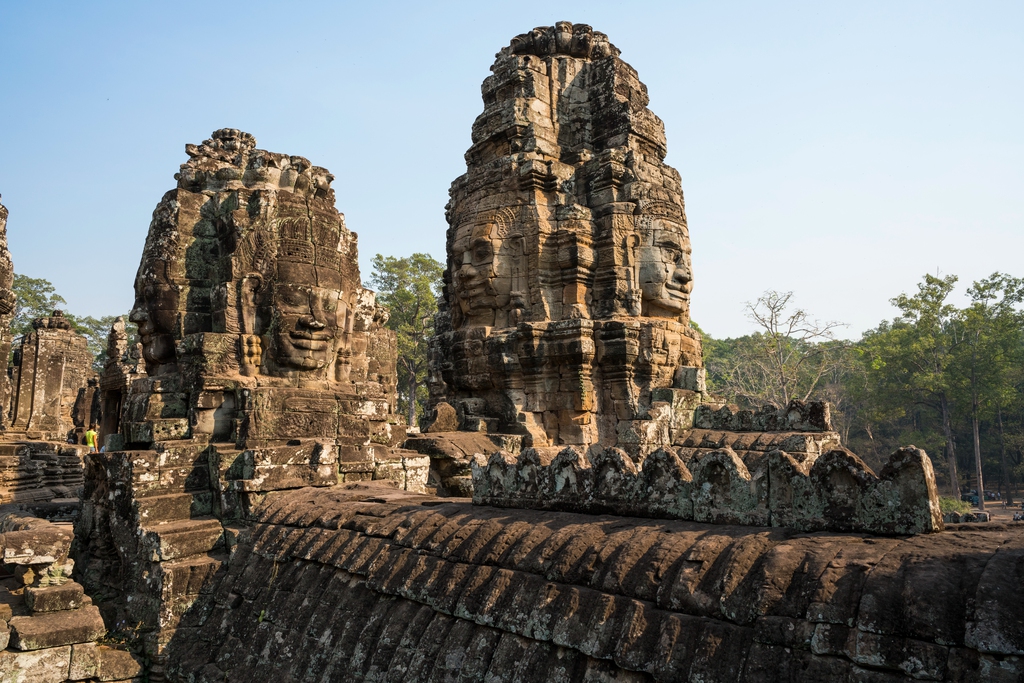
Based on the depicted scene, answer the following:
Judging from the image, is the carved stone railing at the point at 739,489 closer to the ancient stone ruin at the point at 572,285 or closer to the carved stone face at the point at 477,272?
the ancient stone ruin at the point at 572,285

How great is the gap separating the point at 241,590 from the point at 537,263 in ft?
25.3

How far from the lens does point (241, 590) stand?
4863 millimetres

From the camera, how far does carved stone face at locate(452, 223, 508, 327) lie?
38.2 ft

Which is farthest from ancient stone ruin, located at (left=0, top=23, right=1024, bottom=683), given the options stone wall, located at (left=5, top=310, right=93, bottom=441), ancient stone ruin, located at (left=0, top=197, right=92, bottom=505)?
stone wall, located at (left=5, top=310, right=93, bottom=441)

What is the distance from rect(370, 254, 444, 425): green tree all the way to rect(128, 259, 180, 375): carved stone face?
29365 millimetres

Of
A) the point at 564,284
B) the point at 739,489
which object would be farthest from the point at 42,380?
the point at 739,489

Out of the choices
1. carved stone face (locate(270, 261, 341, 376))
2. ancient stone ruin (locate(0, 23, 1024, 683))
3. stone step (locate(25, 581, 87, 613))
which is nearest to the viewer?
ancient stone ruin (locate(0, 23, 1024, 683))

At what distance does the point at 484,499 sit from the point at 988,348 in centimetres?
3182

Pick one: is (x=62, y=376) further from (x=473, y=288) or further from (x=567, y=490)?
(x=567, y=490)

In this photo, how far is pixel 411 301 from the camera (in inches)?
1468

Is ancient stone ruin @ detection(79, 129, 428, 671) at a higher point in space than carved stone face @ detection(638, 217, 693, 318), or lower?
lower

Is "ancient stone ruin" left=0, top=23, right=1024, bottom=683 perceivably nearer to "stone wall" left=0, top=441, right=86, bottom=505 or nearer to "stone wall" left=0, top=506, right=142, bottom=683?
"stone wall" left=0, top=506, right=142, bottom=683

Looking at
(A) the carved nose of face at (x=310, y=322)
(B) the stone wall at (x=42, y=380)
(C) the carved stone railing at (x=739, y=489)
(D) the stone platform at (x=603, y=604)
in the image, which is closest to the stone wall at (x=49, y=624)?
(D) the stone platform at (x=603, y=604)

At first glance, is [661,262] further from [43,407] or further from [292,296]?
[43,407]
